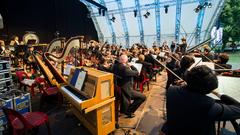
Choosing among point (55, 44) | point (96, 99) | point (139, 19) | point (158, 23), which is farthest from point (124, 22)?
point (96, 99)

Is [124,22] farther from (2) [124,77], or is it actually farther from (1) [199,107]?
(1) [199,107]

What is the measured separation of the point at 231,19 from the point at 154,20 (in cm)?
849

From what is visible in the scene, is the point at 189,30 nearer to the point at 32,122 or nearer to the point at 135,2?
the point at 135,2

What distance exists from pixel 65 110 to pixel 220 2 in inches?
597

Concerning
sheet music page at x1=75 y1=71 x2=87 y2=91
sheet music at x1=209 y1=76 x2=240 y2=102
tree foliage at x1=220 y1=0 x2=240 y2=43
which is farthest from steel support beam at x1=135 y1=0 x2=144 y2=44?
sheet music at x1=209 y1=76 x2=240 y2=102

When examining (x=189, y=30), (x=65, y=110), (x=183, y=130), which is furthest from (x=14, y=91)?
(x=189, y=30)

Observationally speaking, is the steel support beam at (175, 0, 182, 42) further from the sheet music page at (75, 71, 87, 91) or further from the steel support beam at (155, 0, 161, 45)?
the sheet music page at (75, 71, 87, 91)

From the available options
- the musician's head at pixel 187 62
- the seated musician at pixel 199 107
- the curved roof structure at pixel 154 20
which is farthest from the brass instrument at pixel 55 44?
the curved roof structure at pixel 154 20

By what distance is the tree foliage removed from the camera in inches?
699

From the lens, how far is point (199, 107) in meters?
1.29

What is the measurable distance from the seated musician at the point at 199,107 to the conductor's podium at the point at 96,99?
4.20ft

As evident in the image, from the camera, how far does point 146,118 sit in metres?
3.43

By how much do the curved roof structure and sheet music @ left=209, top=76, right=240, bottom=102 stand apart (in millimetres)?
12488

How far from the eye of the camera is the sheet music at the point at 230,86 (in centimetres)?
199
